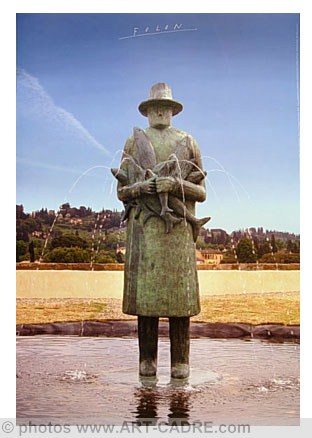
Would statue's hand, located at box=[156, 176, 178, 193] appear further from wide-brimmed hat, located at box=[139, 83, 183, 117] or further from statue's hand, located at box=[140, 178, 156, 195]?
wide-brimmed hat, located at box=[139, 83, 183, 117]

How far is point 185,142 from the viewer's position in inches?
211

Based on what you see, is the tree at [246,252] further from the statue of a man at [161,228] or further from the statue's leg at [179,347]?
the statue's leg at [179,347]

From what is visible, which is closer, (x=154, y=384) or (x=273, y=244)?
(x=154, y=384)

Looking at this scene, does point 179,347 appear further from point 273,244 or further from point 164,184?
point 273,244

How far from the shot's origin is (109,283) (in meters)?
7.66

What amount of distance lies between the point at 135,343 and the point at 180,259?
2.07 meters

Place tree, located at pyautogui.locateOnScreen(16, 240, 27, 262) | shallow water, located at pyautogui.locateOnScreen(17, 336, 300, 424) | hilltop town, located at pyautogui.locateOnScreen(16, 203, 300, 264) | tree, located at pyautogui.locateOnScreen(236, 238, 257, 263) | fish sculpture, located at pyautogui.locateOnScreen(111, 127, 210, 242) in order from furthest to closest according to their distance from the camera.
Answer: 1. tree, located at pyautogui.locateOnScreen(236, 238, 257, 263)
2. hilltop town, located at pyautogui.locateOnScreen(16, 203, 300, 264)
3. tree, located at pyautogui.locateOnScreen(16, 240, 27, 262)
4. fish sculpture, located at pyautogui.locateOnScreen(111, 127, 210, 242)
5. shallow water, located at pyautogui.locateOnScreen(17, 336, 300, 424)

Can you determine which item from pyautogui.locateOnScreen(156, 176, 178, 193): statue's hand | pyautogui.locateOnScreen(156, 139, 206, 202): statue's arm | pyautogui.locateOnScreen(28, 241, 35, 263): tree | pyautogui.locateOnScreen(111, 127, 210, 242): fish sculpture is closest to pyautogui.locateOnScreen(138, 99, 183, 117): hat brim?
pyautogui.locateOnScreen(111, 127, 210, 242): fish sculpture

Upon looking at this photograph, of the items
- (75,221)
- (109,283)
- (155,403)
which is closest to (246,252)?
(109,283)

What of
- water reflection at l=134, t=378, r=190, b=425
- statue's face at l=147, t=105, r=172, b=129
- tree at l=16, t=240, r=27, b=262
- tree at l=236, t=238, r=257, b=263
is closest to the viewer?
water reflection at l=134, t=378, r=190, b=425

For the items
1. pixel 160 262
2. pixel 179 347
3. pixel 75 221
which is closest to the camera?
pixel 160 262

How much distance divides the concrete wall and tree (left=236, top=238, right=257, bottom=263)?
5.9 inches

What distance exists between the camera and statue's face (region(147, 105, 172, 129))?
5453 mm

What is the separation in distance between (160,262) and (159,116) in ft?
3.81
